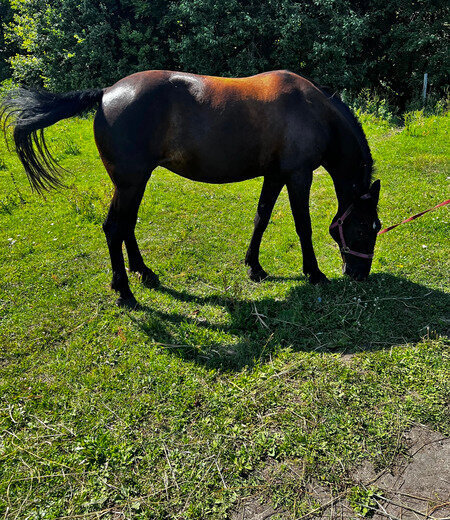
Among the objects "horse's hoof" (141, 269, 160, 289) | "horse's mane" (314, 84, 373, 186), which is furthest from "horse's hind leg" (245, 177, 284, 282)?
"horse's hoof" (141, 269, 160, 289)

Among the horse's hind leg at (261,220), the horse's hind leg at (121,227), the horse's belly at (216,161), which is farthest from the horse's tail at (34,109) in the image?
the horse's hind leg at (261,220)

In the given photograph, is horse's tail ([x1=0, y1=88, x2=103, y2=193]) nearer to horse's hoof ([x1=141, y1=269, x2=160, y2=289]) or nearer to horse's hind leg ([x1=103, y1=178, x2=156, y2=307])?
horse's hind leg ([x1=103, y1=178, x2=156, y2=307])

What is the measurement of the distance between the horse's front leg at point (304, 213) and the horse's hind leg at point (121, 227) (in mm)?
1748

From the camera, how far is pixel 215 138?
417cm

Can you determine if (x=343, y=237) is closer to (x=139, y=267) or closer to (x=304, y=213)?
(x=304, y=213)

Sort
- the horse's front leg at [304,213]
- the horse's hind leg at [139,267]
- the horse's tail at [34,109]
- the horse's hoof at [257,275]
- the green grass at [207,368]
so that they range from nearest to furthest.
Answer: the green grass at [207,368], the horse's tail at [34,109], the horse's front leg at [304,213], the horse's hind leg at [139,267], the horse's hoof at [257,275]

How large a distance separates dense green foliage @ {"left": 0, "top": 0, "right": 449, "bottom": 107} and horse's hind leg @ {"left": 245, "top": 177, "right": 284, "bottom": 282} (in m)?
12.3

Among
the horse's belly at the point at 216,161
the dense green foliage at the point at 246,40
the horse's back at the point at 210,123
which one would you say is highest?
the dense green foliage at the point at 246,40

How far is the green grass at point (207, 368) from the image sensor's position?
8.77 ft

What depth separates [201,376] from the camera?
3.58 meters

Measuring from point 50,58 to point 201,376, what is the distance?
19.7 metres

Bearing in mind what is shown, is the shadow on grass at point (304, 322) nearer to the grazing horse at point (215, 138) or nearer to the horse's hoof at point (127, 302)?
the horse's hoof at point (127, 302)

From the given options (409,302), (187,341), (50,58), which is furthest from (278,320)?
(50,58)

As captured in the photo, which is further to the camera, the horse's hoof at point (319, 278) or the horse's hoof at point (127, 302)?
the horse's hoof at point (319, 278)
